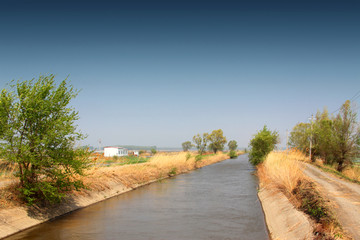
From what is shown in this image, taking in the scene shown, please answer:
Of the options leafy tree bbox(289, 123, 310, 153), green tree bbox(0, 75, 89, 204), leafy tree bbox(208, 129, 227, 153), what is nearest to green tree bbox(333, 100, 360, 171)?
leafy tree bbox(289, 123, 310, 153)

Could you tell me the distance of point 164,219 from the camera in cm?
1368

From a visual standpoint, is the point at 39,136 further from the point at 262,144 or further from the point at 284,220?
the point at 262,144

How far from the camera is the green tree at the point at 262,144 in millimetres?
37375

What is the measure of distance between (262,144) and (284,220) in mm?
27488

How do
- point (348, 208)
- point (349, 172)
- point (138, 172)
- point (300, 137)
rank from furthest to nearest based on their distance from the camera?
point (300, 137)
point (349, 172)
point (138, 172)
point (348, 208)

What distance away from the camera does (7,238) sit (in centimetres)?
1019

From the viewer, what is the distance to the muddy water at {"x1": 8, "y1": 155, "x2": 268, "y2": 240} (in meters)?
11.2

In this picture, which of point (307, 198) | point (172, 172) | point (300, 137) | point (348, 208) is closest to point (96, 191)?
point (307, 198)

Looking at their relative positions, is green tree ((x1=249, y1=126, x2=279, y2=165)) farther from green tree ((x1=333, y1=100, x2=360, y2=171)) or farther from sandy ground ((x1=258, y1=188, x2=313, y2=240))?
sandy ground ((x1=258, y1=188, x2=313, y2=240))

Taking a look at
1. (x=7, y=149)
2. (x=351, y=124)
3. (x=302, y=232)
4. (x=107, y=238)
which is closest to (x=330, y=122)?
(x=351, y=124)

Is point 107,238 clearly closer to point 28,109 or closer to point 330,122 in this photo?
point 28,109

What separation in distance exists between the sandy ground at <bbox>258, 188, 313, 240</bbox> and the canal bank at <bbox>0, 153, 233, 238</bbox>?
9.14 meters

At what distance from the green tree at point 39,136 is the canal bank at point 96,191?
2.25 feet

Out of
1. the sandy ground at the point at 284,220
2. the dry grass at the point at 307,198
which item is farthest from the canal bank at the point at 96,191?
the dry grass at the point at 307,198
